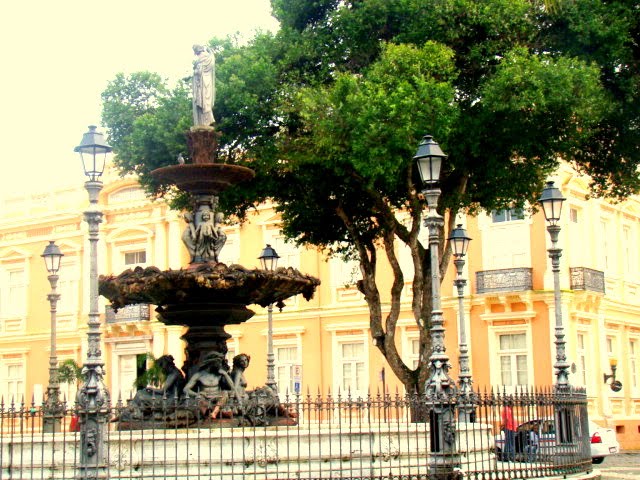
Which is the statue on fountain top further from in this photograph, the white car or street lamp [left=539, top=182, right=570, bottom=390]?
the white car

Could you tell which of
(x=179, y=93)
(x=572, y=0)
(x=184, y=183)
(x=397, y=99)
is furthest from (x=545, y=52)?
(x=184, y=183)

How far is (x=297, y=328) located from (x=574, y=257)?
9.59m

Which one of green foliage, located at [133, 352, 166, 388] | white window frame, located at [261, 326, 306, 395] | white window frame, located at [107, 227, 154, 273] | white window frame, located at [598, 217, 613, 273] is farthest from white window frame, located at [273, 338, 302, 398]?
white window frame, located at [598, 217, 613, 273]

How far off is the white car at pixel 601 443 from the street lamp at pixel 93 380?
48.8 feet

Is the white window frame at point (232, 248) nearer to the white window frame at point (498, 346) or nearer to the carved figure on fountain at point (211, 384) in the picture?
the white window frame at point (498, 346)

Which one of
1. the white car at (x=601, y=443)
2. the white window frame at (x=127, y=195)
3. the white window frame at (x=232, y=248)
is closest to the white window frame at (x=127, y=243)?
the white window frame at (x=127, y=195)

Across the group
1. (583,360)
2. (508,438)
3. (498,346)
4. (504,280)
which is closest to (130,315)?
(498,346)

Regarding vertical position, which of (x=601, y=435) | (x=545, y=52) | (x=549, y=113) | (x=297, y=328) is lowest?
(x=601, y=435)

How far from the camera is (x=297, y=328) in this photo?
3659 cm

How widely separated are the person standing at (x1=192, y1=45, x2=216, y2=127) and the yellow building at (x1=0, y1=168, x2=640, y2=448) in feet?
40.5

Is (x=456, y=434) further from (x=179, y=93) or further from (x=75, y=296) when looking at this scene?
(x=75, y=296)

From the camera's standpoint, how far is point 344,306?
117 ft

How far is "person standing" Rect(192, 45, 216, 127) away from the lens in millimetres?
15398

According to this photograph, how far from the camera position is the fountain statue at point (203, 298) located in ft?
44.9
